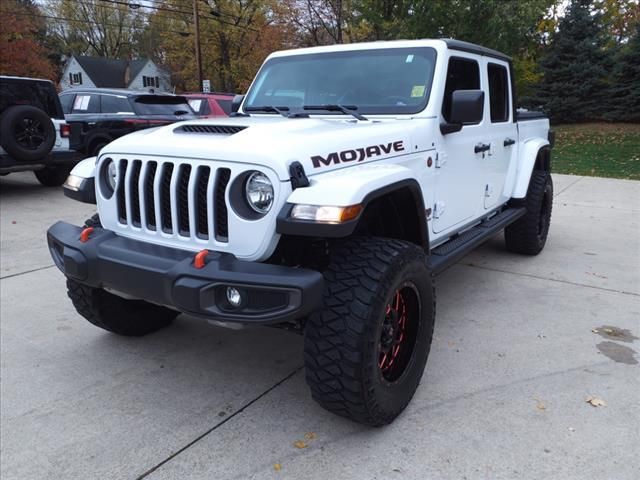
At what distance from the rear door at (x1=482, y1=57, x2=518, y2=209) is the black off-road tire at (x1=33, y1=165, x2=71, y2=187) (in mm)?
8150

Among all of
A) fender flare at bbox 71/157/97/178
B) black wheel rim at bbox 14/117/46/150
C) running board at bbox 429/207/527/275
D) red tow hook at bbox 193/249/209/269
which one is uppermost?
black wheel rim at bbox 14/117/46/150

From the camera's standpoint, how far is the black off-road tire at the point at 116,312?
3291 mm

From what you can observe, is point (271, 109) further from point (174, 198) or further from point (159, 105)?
point (159, 105)

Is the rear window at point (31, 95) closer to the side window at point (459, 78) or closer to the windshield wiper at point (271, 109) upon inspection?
the windshield wiper at point (271, 109)

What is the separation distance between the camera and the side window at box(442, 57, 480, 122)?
136 inches

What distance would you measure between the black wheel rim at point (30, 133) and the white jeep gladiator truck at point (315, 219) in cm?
580

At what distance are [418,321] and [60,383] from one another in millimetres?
2110

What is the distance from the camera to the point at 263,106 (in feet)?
12.7

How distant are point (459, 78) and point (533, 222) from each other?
2.15 metres

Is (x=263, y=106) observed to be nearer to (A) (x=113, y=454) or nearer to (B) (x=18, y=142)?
(A) (x=113, y=454)

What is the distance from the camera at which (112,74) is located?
174 feet

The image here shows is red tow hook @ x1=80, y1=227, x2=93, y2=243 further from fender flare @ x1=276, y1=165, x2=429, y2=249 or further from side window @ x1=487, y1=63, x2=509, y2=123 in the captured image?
side window @ x1=487, y1=63, x2=509, y2=123

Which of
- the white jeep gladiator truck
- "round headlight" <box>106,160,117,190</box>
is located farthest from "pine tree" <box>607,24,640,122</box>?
"round headlight" <box>106,160,117,190</box>

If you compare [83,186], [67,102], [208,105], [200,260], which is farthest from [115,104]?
[200,260]
